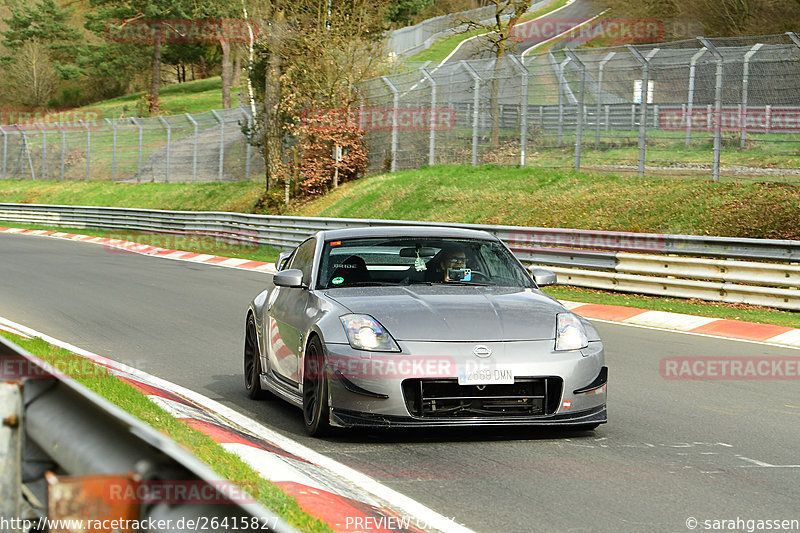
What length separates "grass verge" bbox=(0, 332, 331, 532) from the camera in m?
4.99

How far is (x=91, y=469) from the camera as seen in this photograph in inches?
109

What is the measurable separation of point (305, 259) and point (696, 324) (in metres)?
7.05

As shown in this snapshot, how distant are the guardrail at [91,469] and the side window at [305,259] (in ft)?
15.7

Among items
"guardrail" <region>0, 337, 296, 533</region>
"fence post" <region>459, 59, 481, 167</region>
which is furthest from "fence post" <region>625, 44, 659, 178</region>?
"guardrail" <region>0, 337, 296, 533</region>

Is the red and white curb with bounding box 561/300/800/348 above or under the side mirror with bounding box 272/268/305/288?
under

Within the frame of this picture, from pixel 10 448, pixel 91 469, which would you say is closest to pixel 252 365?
pixel 10 448

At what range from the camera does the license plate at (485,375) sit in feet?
22.2

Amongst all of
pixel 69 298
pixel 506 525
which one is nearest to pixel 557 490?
pixel 506 525

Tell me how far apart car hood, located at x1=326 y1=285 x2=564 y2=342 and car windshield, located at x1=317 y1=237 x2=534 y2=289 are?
32 cm

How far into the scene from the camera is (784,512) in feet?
17.5

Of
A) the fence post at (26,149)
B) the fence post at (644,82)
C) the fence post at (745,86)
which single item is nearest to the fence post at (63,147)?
the fence post at (26,149)

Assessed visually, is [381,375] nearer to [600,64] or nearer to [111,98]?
[600,64]

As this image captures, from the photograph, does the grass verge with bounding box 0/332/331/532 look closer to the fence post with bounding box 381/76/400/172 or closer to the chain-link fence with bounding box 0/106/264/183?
the fence post with bounding box 381/76/400/172

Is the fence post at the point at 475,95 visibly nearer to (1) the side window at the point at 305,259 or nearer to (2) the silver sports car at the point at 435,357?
(1) the side window at the point at 305,259
